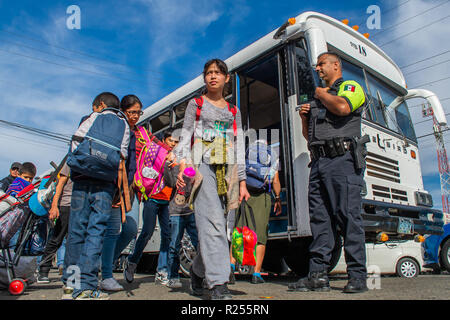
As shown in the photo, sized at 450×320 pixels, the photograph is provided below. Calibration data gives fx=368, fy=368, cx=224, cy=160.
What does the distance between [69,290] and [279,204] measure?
275 cm

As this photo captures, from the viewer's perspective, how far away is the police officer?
3.03 m

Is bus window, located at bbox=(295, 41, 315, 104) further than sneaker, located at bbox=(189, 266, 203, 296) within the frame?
Yes

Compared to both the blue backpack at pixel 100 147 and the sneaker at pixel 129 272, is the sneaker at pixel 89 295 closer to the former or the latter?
the blue backpack at pixel 100 147

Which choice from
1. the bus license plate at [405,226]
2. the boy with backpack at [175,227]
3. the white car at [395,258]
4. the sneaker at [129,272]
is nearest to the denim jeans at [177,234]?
the boy with backpack at [175,227]

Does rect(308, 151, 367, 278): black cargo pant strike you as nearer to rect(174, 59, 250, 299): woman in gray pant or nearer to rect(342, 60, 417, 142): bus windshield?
rect(174, 59, 250, 299): woman in gray pant

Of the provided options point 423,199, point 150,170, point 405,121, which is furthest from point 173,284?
point 405,121

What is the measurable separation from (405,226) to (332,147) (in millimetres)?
2253

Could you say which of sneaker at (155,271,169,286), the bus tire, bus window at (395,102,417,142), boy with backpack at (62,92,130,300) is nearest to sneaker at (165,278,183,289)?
sneaker at (155,271,169,286)

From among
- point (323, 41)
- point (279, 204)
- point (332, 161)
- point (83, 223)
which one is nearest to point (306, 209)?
point (279, 204)

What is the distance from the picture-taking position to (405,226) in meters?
4.72

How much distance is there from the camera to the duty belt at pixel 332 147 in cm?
→ 318

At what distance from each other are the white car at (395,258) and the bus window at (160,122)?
12.7 ft

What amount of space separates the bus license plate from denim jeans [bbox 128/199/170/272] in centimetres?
287
